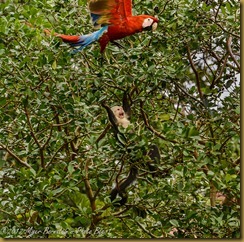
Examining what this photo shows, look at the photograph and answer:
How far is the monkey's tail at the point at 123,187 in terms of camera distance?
1950 mm

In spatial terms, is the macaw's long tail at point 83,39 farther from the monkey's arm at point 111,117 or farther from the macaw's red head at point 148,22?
the monkey's arm at point 111,117

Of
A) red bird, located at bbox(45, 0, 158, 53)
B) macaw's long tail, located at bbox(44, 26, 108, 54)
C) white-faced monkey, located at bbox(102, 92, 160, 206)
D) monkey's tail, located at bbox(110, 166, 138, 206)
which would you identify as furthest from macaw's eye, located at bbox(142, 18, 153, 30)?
monkey's tail, located at bbox(110, 166, 138, 206)

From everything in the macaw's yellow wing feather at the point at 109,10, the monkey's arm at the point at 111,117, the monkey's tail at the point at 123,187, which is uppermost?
the macaw's yellow wing feather at the point at 109,10

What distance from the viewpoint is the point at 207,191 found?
2.07m

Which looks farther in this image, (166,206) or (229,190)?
(166,206)

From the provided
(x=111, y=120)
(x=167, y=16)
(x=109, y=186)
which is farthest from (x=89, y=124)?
(x=167, y=16)

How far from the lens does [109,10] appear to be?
5.58 feet

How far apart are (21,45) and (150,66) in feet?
1.45

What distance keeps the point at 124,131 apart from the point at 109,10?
1.13ft

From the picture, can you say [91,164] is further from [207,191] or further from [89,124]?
[207,191]

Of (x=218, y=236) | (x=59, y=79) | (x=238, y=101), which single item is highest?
(x=59, y=79)

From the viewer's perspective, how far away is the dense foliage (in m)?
1.84

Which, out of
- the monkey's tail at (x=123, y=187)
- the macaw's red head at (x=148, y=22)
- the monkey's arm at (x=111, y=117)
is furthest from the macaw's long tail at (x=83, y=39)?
the monkey's tail at (x=123, y=187)

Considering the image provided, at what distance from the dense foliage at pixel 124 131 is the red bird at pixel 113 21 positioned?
0.16 m
